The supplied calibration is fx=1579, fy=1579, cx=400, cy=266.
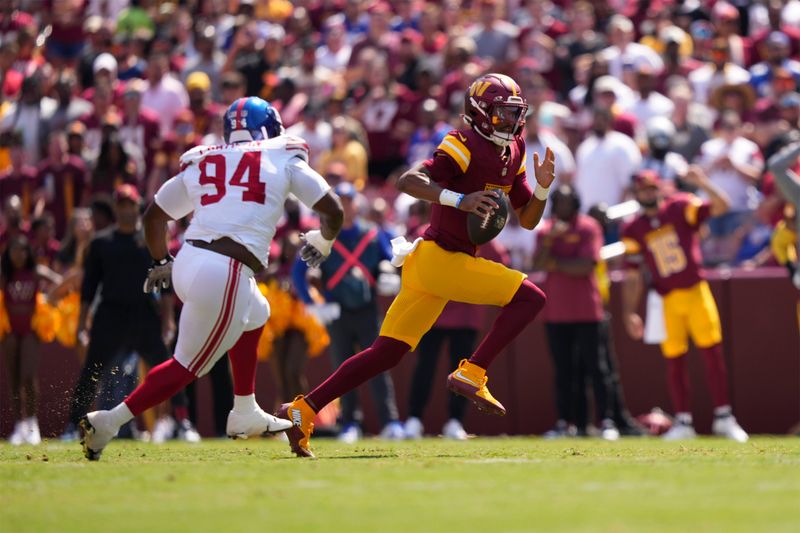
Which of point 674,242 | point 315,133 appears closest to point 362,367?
point 674,242

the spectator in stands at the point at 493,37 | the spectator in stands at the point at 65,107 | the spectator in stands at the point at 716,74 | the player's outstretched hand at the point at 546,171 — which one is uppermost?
the spectator in stands at the point at 493,37

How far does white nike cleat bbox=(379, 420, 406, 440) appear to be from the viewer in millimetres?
13938

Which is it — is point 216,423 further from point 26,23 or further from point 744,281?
point 26,23

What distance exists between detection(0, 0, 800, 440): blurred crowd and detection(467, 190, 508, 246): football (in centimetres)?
584

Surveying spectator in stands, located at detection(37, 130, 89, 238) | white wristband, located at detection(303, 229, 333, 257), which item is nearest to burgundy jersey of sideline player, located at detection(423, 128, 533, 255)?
white wristband, located at detection(303, 229, 333, 257)

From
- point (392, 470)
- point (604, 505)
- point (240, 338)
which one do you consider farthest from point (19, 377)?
point (604, 505)

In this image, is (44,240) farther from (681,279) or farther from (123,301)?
(681,279)

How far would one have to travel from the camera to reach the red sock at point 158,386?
878cm

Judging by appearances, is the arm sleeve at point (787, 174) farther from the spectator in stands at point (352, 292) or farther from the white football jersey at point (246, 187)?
the white football jersey at point (246, 187)

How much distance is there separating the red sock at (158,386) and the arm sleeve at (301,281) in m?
5.45

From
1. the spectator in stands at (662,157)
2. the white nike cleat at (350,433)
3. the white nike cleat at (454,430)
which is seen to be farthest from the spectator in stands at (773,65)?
the white nike cleat at (350,433)

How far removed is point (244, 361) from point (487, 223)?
163 cm

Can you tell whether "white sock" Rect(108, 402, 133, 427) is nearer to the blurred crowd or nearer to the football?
the football

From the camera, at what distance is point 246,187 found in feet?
29.3
